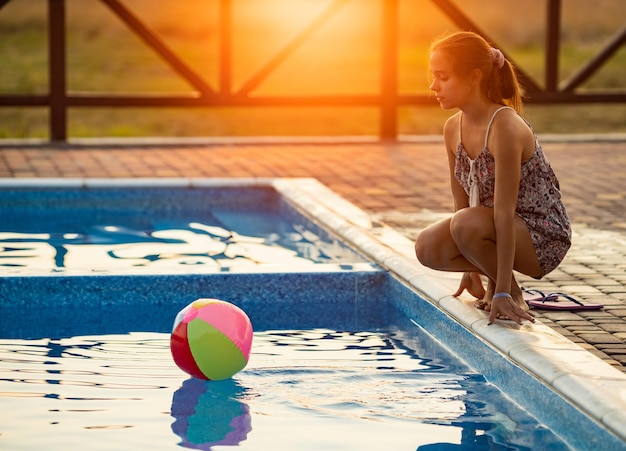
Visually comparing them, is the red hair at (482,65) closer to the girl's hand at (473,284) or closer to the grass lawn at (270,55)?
the girl's hand at (473,284)

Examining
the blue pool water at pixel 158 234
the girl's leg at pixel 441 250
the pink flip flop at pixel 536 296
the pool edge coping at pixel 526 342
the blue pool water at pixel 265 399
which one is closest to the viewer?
the pool edge coping at pixel 526 342

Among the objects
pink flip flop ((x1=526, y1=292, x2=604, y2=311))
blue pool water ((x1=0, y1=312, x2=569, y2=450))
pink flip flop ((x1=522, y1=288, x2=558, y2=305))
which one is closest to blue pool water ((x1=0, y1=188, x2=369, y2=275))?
blue pool water ((x1=0, y1=312, x2=569, y2=450))

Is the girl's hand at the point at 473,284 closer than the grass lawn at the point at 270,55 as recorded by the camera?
Yes

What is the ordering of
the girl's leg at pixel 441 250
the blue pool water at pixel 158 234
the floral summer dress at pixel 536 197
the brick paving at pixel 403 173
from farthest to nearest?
1. the blue pool water at pixel 158 234
2. the brick paving at pixel 403 173
3. the girl's leg at pixel 441 250
4. the floral summer dress at pixel 536 197

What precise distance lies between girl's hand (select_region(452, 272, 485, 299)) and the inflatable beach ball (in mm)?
888

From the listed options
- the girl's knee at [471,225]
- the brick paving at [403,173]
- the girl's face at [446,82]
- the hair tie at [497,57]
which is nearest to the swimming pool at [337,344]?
the girl's knee at [471,225]

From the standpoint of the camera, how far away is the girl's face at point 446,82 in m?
4.05

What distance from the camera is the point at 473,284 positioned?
4.47 metres

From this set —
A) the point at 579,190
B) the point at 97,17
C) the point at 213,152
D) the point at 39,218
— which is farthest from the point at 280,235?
the point at 97,17

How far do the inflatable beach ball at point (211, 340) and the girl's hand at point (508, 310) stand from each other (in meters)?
0.84

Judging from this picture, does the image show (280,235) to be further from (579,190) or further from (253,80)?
(253,80)

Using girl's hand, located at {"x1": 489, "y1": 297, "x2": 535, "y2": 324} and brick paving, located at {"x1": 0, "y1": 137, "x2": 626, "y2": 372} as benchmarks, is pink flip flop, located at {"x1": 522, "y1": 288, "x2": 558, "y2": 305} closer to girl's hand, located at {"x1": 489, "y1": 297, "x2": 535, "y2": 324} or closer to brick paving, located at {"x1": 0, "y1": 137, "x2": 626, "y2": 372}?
brick paving, located at {"x1": 0, "y1": 137, "x2": 626, "y2": 372}

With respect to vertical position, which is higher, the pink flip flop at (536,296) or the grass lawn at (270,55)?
the grass lawn at (270,55)

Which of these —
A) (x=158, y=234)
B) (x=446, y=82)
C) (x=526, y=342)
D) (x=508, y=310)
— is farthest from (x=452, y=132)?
(x=158, y=234)
